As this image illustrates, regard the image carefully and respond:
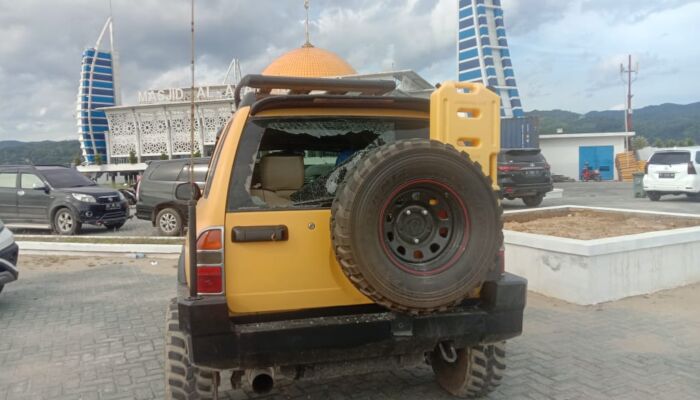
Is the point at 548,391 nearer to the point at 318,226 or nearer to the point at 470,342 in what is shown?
the point at 470,342

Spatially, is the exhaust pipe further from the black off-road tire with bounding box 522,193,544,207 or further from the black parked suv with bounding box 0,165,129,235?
the black off-road tire with bounding box 522,193,544,207

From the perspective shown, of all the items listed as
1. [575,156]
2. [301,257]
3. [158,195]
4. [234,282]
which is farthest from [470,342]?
[575,156]

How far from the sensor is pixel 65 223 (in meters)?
13.2

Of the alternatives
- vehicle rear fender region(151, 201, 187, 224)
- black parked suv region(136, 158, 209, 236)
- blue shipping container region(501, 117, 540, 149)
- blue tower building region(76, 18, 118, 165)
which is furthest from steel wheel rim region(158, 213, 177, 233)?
blue tower building region(76, 18, 118, 165)

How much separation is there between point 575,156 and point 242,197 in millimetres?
39365

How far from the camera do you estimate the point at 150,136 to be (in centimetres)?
7188

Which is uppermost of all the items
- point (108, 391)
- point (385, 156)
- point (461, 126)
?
point (461, 126)

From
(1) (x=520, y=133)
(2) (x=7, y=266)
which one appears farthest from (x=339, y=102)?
(1) (x=520, y=133)

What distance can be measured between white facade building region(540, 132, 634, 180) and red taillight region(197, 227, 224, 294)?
3866 cm

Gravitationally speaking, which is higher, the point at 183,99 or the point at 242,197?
the point at 183,99

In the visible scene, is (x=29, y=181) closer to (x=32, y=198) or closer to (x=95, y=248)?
(x=32, y=198)

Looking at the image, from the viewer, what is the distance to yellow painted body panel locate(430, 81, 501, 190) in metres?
3.19

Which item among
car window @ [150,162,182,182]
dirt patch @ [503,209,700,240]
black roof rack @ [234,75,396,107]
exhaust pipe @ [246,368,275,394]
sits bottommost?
exhaust pipe @ [246,368,275,394]

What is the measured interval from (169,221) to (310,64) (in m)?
52.0
